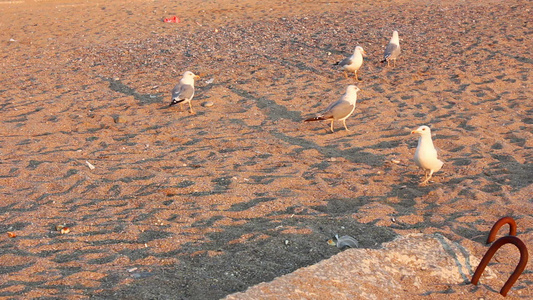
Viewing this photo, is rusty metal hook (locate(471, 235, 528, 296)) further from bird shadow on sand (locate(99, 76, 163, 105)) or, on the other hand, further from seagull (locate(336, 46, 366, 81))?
seagull (locate(336, 46, 366, 81))

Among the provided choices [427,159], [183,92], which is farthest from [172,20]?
[427,159]

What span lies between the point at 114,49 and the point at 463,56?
7.62 metres

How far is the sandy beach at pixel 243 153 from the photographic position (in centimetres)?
379

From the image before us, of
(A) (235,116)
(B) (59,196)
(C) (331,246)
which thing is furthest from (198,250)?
(A) (235,116)

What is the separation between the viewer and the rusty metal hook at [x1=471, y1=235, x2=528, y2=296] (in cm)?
317

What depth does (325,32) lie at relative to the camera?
13281mm

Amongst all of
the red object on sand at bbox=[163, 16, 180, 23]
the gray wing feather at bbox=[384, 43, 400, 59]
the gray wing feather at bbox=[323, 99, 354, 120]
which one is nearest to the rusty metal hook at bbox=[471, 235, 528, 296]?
the gray wing feather at bbox=[323, 99, 354, 120]

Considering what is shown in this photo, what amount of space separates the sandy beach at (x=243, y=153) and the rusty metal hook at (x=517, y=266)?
0.10 meters

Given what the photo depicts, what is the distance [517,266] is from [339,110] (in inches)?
170

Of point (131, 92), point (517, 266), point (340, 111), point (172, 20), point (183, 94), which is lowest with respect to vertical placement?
point (131, 92)

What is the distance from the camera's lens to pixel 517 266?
10.4ft

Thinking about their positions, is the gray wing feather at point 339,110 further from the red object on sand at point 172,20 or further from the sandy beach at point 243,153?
the red object on sand at point 172,20

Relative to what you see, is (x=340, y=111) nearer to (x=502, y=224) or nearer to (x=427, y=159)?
(x=427, y=159)

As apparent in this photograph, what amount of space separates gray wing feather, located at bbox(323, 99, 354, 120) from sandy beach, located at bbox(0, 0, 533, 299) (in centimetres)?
33
